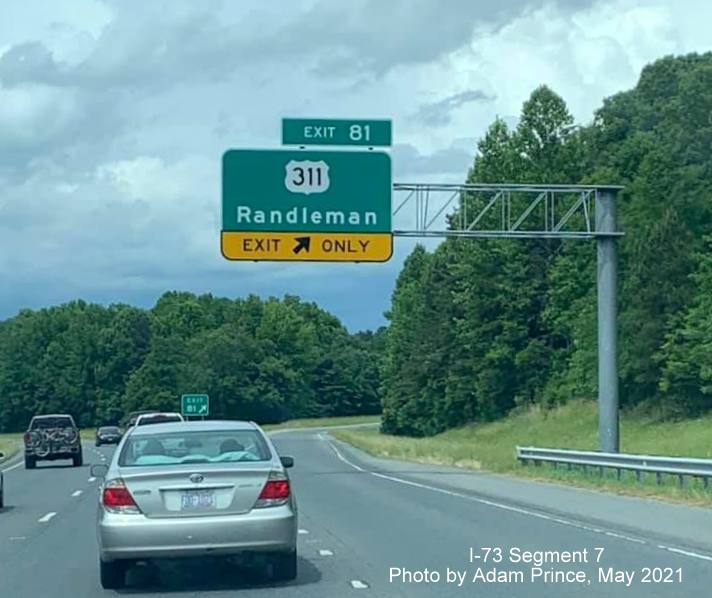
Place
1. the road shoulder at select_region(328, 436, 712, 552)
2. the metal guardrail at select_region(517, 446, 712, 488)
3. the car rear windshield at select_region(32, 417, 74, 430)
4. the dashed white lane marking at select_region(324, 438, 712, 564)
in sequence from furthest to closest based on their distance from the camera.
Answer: the car rear windshield at select_region(32, 417, 74, 430) < the metal guardrail at select_region(517, 446, 712, 488) < the road shoulder at select_region(328, 436, 712, 552) < the dashed white lane marking at select_region(324, 438, 712, 564)

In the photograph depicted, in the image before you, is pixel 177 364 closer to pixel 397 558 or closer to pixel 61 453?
pixel 61 453

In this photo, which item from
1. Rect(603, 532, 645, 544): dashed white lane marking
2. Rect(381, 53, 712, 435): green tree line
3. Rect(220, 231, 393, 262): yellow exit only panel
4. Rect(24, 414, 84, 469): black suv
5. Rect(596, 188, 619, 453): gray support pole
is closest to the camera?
Result: Rect(603, 532, 645, 544): dashed white lane marking

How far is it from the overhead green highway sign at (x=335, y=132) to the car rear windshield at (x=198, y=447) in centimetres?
1783

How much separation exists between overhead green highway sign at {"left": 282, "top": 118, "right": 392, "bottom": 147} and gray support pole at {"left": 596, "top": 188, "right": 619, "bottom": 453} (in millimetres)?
6072

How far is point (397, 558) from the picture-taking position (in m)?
16.2

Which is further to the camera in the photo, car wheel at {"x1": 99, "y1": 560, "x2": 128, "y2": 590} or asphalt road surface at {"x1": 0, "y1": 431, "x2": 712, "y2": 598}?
car wheel at {"x1": 99, "y1": 560, "x2": 128, "y2": 590}

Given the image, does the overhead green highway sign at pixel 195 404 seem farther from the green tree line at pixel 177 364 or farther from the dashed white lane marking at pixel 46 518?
the green tree line at pixel 177 364

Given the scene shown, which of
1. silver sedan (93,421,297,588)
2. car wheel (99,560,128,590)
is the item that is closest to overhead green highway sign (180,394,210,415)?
car wheel (99,560,128,590)

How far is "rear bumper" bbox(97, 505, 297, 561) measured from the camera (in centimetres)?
1313

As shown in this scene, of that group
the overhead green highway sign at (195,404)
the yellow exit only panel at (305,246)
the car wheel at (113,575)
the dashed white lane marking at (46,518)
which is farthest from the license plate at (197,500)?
the overhead green highway sign at (195,404)

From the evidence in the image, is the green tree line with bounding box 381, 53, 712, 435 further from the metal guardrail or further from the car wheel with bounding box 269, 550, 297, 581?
the car wheel with bounding box 269, 550, 297, 581

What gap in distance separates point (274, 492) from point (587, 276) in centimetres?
6171

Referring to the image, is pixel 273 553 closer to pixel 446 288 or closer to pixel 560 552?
pixel 560 552

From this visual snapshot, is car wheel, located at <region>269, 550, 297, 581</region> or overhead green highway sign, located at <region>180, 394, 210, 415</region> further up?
car wheel, located at <region>269, 550, 297, 581</region>
